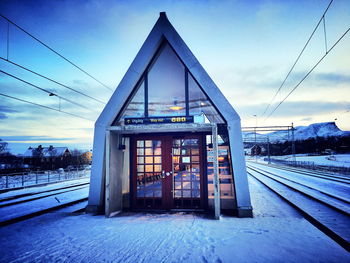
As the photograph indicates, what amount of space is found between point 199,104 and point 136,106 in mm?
2436

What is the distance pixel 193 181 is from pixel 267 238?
2.97 meters

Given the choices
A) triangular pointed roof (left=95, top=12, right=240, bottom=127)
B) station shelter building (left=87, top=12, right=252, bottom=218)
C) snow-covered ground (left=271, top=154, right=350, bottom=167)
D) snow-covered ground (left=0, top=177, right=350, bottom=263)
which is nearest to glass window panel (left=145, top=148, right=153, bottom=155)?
station shelter building (left=87, top=12, right=252, bottom=218)

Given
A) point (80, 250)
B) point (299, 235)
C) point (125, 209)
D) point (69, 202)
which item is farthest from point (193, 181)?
point (69, 202)

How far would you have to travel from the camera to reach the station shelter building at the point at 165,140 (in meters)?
6.41

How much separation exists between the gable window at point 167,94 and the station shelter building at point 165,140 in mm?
37

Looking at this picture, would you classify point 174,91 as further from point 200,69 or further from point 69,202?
point 69,202

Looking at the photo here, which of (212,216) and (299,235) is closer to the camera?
(299,235)

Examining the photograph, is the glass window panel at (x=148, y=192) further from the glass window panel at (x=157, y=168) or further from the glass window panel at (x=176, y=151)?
the glass window panel at (x=176, y=151)

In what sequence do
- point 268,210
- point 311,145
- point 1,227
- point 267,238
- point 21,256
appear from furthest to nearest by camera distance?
1. point 311,145
2. point 268,210
3. point 1,227
4. point 267,238
5. point 21,256

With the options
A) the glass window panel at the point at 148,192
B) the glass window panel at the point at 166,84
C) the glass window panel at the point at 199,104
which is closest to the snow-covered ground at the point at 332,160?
the glass window panel at the point at 199,104

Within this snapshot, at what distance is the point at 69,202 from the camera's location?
8.81 meters

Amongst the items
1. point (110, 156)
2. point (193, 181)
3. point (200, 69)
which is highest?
point (200, 69)

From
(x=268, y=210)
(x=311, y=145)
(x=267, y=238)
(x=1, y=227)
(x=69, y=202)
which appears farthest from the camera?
(x=311, y=145)

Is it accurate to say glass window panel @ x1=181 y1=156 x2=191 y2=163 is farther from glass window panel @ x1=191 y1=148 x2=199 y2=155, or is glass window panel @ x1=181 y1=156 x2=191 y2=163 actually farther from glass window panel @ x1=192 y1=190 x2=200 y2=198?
glass window panel @ x1=192 y1=190 x2=200 y2=198
